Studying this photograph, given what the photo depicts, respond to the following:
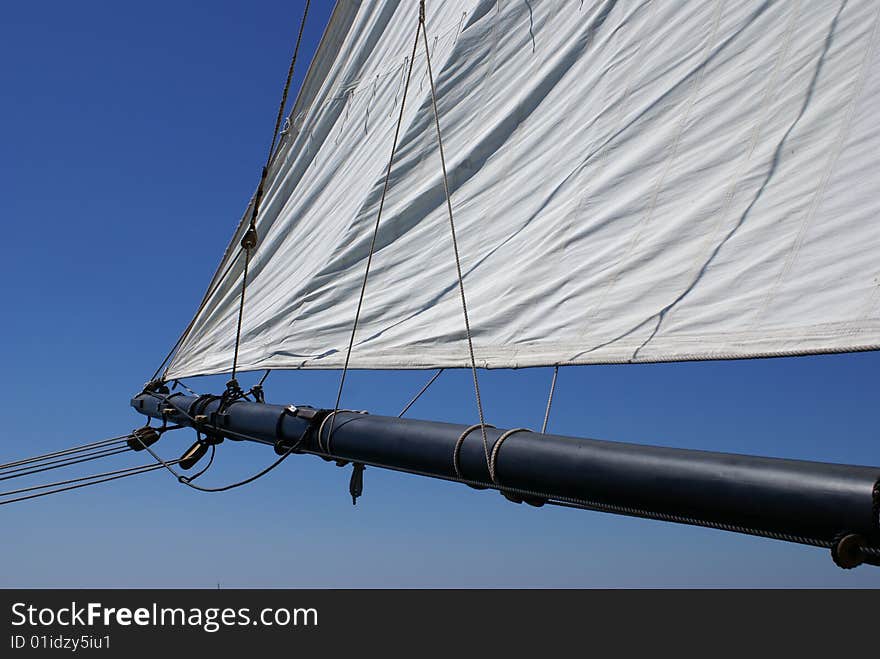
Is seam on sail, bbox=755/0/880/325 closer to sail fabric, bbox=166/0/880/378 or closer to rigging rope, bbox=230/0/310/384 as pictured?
sail fabric, bbox=166/0/880/378

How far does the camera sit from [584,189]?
10.2 ft

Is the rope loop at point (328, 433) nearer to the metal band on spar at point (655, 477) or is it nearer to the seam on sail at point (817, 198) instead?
the metal band on spar at point (655, 477)

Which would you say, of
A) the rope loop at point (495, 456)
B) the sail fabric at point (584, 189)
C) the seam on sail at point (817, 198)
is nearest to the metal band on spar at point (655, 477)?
the rope loop at point (495, 456)

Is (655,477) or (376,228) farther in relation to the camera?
(376,228)

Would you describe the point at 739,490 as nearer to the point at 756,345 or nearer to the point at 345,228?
the point at 756,345

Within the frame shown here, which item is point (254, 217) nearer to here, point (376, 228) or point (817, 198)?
point (376, 228)

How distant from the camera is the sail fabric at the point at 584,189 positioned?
7.71 feet

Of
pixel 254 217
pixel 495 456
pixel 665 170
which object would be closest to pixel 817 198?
pixel 665 170

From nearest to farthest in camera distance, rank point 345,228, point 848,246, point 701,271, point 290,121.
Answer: point 848,246 → point 701,271 → point 345,228 → point 290,121

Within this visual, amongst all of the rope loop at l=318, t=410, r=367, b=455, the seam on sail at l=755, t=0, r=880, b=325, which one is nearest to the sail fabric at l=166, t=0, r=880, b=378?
the seam on sail at l=755, t=0, r=880, b=325

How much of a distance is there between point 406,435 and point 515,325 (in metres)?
0.55

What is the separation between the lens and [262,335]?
462 cm
